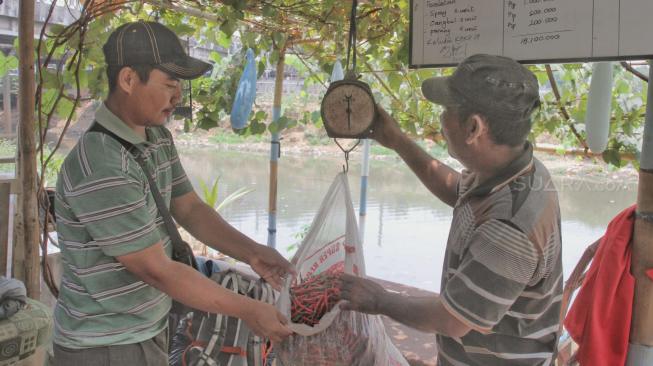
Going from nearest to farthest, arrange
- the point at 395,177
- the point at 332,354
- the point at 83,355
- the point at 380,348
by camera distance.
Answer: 1. the point at 83,355
2. the point at 332,354
3. the point at 380,348
4. the point at 395,177

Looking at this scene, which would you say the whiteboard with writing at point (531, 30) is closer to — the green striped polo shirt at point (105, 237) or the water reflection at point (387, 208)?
the green striped polo shirt at point (105, 237)

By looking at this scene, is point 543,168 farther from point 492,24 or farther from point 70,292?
point 70,292

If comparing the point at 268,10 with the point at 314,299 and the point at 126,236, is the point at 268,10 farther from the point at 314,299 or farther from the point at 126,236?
the point at 126,236

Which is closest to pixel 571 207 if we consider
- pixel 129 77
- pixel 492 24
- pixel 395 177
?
pixel 395 177

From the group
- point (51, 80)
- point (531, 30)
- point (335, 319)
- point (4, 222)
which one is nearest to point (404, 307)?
point (335, 319)

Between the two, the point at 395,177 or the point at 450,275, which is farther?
the point at 395,177

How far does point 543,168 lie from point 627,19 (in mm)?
468

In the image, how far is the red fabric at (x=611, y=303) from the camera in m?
1.57

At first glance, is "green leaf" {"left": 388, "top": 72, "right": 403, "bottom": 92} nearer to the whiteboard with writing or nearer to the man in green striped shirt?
the whiteboard with writing

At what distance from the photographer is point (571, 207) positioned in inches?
324

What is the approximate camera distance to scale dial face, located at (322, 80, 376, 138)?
201cm

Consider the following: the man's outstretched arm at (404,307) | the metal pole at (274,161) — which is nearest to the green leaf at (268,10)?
the metal pole at (274,161)

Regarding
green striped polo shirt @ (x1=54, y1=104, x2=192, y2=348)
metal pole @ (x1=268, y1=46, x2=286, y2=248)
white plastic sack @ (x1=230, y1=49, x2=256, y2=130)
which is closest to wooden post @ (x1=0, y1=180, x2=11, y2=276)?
green striped polo shirt @ (x1=54, y1=104, x2=192, y2=348)

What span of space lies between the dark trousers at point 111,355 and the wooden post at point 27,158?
1.06 metres
